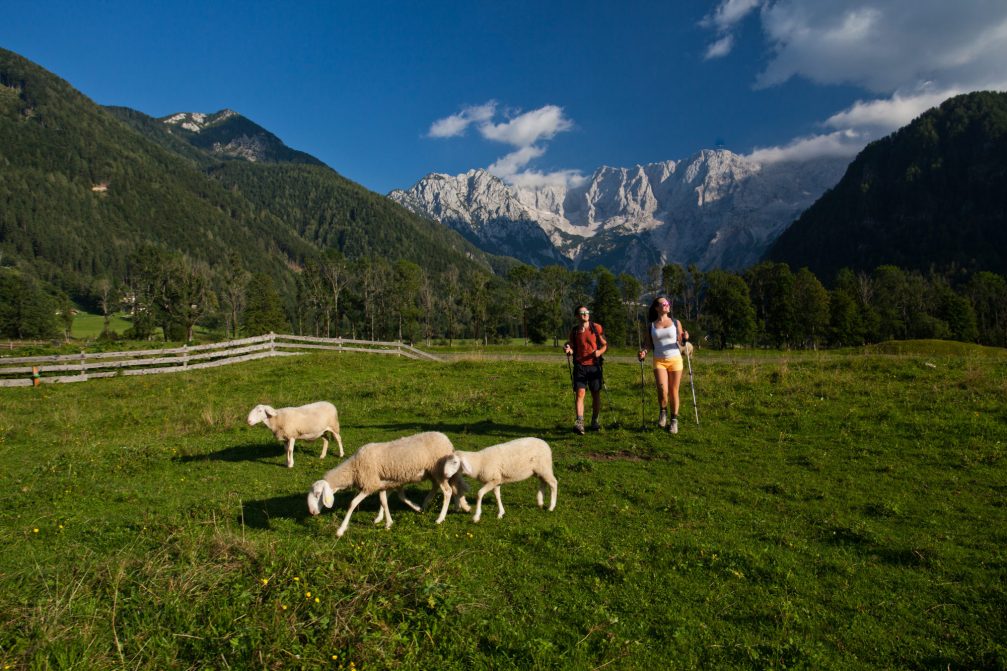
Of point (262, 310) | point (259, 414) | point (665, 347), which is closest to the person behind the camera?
point (259, 414)

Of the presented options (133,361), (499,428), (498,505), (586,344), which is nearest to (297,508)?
(498,505)

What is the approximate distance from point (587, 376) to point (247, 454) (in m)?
8.76

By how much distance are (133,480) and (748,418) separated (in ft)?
49.4

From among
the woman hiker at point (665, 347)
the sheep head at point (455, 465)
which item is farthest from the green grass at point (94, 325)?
the sheep head at point (455, 465)

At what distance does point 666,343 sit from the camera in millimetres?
12625

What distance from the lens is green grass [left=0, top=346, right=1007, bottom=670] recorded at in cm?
484

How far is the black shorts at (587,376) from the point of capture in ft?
43.4

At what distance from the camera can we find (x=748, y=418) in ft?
47.1

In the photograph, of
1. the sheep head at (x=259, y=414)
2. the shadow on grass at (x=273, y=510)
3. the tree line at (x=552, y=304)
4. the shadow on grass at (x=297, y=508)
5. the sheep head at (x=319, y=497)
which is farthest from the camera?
the tree line at (x=552, y=304)

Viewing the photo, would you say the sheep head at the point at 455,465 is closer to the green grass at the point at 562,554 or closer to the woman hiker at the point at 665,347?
the green grass at the point at 562,554

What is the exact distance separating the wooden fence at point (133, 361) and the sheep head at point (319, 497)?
24.5 m

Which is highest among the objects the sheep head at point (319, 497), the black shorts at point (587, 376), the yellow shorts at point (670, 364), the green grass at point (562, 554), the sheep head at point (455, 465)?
the yellow shorts at point (670, 364)

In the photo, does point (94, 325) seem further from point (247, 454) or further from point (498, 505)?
point (498, 505)

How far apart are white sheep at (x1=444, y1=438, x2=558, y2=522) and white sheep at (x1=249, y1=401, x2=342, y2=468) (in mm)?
5159
